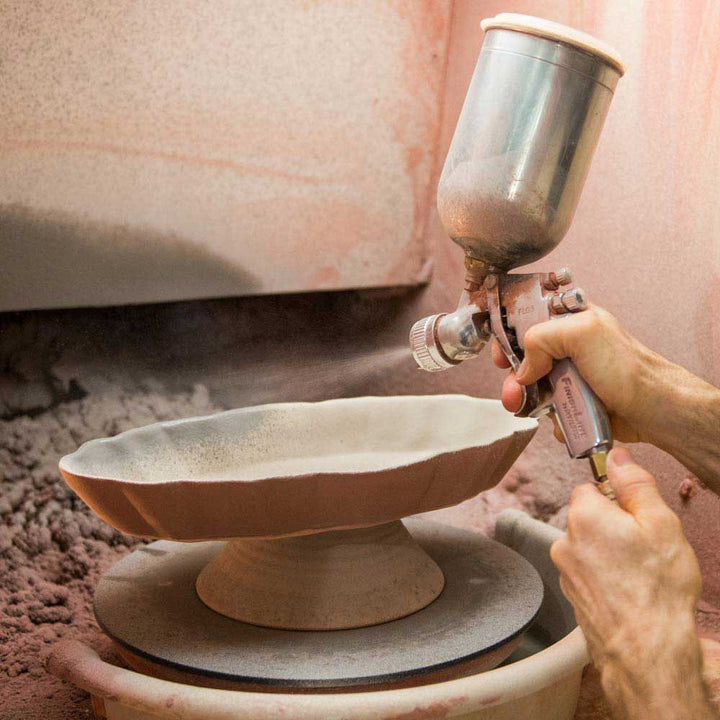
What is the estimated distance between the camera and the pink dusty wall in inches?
67.1

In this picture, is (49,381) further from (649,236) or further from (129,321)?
(649,236)

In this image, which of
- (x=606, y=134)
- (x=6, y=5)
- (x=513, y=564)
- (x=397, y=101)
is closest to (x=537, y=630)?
(x=513, y=564)

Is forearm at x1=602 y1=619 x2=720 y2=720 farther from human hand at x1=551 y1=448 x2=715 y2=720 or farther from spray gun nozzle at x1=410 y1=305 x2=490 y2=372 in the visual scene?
spray gun nozzle at x1=410 y1=305 x2=490 y2=372

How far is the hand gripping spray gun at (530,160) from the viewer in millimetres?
1136

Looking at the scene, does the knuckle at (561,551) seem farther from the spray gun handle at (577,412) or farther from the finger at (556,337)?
the finger at (556,337)

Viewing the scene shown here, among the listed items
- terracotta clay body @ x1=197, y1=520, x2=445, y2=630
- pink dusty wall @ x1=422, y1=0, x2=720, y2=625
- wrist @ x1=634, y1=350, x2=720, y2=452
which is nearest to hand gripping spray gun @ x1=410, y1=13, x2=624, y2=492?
wrist @ x1=634, y1=350, x2=720, y2=452

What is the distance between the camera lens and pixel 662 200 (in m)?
1.82

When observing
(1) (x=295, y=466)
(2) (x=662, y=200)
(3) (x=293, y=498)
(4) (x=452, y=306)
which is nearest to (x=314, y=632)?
(3) (x=293, y=498)

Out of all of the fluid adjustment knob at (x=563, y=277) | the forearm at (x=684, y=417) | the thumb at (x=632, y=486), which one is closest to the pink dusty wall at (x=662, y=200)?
the forearm at (x=684, y=417)

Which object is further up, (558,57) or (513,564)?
(558,57)

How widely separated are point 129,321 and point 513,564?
1161 mm

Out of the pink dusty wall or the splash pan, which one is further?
the pink dusty wall

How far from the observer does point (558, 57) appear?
113 cm

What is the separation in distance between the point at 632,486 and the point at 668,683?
206mm
